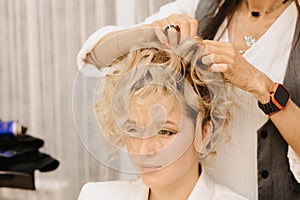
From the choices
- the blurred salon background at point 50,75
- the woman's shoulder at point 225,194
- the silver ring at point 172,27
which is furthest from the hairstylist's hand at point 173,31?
the blurred salon background at point 50,75

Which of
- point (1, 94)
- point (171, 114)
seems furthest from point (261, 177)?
point (1, 94)

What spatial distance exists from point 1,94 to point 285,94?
1.26 m

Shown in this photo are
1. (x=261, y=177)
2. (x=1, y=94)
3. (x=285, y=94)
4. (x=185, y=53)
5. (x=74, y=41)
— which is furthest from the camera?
(x=1, y=94)

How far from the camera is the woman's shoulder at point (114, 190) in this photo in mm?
1299

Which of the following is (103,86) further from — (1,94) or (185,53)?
(1,94)

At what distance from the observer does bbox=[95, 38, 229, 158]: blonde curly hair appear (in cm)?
104

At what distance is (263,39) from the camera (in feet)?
4.27

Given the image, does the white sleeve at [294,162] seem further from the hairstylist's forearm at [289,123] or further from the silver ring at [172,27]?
the silver ring at [172,27]

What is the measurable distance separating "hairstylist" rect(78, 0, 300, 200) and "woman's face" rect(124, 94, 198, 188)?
0.18 m

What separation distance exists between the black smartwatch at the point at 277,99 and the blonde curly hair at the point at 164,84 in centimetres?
12

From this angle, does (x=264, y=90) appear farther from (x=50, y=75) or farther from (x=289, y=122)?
(x=50, y=75)

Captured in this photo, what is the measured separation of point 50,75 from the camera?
1941 millimetres

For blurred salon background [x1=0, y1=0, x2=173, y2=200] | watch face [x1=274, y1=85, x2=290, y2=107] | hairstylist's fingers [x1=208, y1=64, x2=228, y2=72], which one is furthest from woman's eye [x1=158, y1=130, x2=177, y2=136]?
blurred salon background [x1=0, y1=0, x2=173, y2=200]

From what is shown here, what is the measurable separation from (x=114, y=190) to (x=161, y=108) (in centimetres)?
38
